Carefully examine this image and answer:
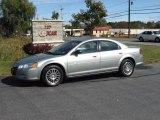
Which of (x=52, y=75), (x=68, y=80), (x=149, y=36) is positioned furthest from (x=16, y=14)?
(x=52, y=75)

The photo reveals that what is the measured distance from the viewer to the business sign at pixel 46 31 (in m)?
20.1

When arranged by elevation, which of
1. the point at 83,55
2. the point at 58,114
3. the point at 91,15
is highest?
the point at 91,15

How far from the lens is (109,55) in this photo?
35.9 feet

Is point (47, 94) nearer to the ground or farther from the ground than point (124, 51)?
nearer to the ground

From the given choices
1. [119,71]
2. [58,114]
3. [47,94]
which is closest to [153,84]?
[119,71]

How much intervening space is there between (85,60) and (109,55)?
A: 0.96 m

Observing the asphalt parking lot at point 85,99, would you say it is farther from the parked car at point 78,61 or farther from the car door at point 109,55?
the car door at point 109,55

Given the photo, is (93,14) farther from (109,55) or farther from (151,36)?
(109,55)

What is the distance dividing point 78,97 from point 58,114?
162 centimetres

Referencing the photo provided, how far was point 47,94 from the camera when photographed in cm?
872

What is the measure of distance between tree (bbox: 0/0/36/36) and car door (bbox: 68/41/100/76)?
44.2 m

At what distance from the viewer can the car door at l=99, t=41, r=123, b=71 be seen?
10.9 metres

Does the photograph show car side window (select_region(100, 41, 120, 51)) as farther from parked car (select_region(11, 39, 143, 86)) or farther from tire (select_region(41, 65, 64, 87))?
tire (select_region(41, 65, 64, 87))

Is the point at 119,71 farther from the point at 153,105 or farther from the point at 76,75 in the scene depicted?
the point at 153,105
